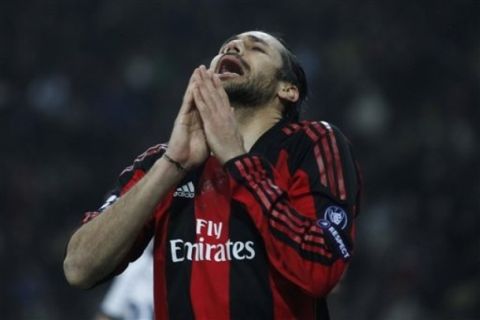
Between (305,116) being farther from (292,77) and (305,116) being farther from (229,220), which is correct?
(229,220)

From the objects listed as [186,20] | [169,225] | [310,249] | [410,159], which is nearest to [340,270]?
[310,249]

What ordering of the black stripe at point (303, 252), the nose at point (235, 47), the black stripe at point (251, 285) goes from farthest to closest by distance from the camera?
the nose at point (235, 47)
the black stripe at point (251, 285)
the black stripe at point (303, 252)

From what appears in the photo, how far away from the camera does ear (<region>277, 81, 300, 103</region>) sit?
354cm

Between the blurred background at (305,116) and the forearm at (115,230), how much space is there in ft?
18.0

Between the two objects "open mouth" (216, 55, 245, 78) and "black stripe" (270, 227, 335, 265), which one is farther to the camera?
"open mouth" (216, 55, 245, 78)

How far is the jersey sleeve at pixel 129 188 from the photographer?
3342 mm

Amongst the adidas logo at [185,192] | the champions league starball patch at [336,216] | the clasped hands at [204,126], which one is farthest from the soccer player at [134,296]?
the champions league starball patch at [336,216]

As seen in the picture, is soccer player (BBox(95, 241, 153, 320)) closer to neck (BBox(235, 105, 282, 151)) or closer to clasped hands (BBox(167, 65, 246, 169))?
neck (BBox(235, 105, 282, 151))

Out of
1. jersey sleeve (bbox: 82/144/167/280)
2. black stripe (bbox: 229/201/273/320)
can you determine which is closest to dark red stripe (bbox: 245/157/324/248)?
black stripe (bbox: 229/201/273/320)

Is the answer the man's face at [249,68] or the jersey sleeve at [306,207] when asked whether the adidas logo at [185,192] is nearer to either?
the jersey sleeve at [306,207]

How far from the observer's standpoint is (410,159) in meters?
9.40

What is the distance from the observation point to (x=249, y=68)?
11.4ft

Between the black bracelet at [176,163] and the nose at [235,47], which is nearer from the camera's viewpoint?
the black bracelet at [176,163]

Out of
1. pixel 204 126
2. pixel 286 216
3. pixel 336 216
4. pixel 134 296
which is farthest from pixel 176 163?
pixel 134 296
